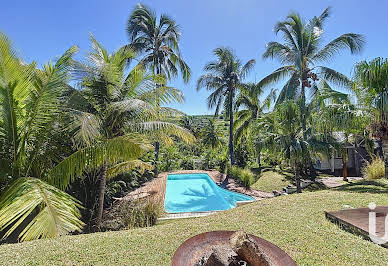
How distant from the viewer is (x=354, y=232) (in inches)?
132

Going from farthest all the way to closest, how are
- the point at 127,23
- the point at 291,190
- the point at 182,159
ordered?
the point at 182,159 → the point at 127,23 → the point at 291,190

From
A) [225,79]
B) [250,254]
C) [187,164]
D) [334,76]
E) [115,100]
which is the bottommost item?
[187,164]

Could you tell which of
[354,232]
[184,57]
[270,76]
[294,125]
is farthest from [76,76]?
[270,76]

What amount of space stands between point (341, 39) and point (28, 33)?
1462 centimetres

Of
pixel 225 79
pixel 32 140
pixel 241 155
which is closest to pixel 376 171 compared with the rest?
pixel 241 155

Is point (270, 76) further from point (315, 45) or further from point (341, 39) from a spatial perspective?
point (341, 39)

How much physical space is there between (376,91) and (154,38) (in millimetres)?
12397

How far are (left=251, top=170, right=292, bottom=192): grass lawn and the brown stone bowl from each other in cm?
980

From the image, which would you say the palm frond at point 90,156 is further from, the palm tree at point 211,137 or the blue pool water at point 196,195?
the palm tree at point 211,137

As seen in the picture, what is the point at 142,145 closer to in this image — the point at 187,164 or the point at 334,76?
the point at 334,76

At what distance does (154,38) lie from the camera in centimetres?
1308

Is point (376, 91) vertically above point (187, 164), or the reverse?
point (376, 91)

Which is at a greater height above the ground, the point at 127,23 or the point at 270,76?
the point at 127,23

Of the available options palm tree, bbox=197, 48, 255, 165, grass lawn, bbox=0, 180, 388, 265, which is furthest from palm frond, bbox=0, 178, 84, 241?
palm tree, bbox=197, 48, 255, 165
